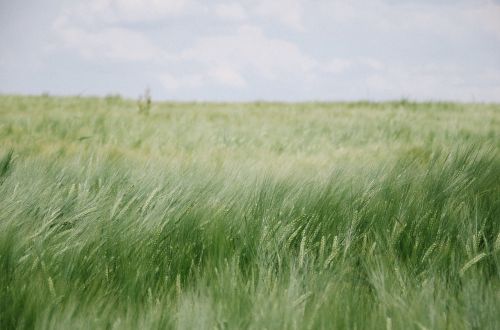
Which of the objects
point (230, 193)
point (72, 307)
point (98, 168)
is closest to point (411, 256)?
point (230, 193)

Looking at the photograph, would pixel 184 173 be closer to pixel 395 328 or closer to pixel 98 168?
pixel 98 168

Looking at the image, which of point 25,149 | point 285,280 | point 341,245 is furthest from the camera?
point 25,149

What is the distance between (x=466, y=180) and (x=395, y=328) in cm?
86

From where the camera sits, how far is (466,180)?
1399 mm

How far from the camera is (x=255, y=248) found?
3.72 ft

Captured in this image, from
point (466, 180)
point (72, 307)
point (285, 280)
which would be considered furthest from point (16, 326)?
point (466, 180)

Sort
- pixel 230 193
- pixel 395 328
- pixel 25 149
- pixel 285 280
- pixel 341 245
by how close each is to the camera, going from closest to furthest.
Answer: pixel 395 328 → pixel 285 280 → pixel 341 245 → pixel 230 193 → pixel 25 149

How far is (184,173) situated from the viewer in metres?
1.73

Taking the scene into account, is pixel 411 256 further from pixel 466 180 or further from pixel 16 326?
pixel 16 326

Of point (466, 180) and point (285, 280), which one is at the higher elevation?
point (466, 180)

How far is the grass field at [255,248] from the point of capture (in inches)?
30.8

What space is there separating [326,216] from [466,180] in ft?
1.75

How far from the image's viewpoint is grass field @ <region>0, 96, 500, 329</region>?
783 millimetres

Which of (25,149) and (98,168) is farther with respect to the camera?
(25,149)
